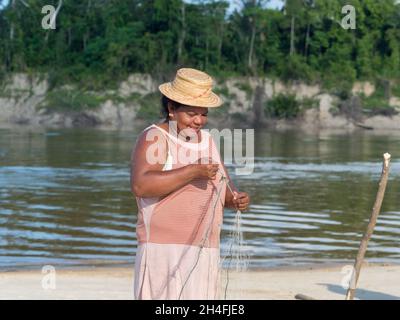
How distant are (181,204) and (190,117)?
0.44 meters

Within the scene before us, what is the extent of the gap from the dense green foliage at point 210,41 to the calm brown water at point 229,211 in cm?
2873

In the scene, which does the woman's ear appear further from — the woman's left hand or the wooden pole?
the wooden pole

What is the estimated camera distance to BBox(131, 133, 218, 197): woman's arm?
4961 mm

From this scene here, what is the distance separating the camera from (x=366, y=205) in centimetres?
1777

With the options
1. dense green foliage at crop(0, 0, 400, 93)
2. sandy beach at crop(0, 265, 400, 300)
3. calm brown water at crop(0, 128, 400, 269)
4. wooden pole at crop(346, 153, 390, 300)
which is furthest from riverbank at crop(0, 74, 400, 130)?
wooden pole at crop(346, 153, 390, 300)

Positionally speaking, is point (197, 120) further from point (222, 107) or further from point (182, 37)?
point (182, 37)

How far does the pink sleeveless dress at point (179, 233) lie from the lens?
5094 mm

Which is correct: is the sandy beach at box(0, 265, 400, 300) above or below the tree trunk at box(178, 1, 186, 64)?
above

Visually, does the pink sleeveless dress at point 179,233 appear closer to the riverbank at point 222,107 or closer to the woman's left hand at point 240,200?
the woman's left hand at point 240,200

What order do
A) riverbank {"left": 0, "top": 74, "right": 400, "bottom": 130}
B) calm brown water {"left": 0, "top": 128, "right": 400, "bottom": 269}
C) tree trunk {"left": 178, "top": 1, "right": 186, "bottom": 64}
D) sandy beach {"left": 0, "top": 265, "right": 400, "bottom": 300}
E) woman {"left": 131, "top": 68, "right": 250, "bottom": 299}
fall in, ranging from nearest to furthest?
woman {"left": 131, "top": 68, "right": 250, "bottom": 299} → sandy beach {"left": 0, "top": 265, "right": 400, "bottom": 300} → calm brown water {"left": 0, "top": 128, "right": 400, "bottom": 269} → riverbank {"left": 0, "top": 74, "right": 400, "bottom": 130} → tree trunk {"left": 178, "top": 1, "right": 186, "bottom": 64}

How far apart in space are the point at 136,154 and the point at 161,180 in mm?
206

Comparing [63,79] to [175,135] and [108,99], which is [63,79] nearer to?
[108,99]

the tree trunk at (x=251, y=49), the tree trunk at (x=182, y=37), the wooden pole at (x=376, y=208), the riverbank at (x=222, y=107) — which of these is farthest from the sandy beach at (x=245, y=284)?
the tree trunk at (x=182, y=37)

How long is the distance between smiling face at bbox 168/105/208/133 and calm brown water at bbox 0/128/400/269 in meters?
6.32
